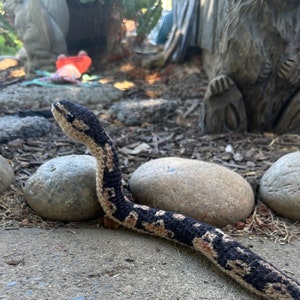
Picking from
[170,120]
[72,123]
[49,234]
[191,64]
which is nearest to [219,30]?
[191,64]

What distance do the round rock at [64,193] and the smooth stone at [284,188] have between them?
900 millimetres

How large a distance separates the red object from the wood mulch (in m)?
0.91

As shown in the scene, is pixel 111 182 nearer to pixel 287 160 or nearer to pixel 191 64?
pixel 287 160

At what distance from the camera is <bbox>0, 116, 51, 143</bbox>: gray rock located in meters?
2.77

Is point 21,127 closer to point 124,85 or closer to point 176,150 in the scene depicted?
point 176,150

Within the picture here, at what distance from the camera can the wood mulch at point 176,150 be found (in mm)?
1984

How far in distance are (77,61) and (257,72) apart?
250cm

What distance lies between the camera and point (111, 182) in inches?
71.0

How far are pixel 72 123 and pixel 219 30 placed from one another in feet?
8.68

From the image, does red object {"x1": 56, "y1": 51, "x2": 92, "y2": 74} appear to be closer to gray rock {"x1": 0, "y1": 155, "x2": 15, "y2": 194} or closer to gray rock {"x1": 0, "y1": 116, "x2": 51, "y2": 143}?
gray rock {"x1": 0, "y1": 116, "x2": 51, "y2": 143}

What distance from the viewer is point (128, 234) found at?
1836mm

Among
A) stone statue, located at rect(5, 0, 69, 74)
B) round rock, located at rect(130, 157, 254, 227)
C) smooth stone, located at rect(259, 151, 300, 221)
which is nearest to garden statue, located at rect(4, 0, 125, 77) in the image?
stone statue, located at rect(5, 0, 69, 74)

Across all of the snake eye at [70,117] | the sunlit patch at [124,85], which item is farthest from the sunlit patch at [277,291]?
the sunlit patch at [124,85]

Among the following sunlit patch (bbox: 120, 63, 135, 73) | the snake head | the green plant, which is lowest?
sunlit patch (bbox: 120, 63, 135, 73)
